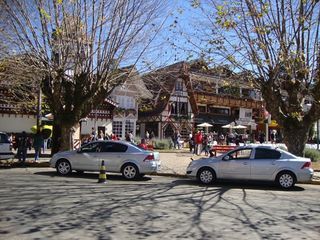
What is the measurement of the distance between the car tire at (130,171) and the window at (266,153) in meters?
4.49

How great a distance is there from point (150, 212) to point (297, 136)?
38.2ft

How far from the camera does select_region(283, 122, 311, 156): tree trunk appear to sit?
19.4 m

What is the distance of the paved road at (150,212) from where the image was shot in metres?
7.85

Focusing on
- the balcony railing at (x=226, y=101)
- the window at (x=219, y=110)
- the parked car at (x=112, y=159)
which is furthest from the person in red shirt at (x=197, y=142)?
the window at (x=219, y=110)

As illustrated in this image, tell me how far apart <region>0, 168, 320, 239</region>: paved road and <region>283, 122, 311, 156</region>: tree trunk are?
5.09m

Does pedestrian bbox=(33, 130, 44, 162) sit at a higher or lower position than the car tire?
higher

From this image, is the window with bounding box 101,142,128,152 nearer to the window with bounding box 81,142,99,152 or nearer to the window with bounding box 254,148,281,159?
the window with bounding box 81,142,99,152

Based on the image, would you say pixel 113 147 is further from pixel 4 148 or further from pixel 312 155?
pixel 312 155

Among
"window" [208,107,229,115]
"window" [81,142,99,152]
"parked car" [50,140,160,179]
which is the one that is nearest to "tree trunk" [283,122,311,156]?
"parked car" [50,140,160,179]

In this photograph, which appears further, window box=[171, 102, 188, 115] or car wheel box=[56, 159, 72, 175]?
window box=[171, 102, 188, 115]

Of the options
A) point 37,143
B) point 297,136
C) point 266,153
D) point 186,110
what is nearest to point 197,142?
point 297,136

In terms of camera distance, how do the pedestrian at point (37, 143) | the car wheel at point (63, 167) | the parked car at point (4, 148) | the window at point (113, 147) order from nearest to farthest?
1. the window at point (113, 147)
2. the car wheel at point (63, 167)
3. the parked car at point (4, 148)
4. the pedestrian at point (37, 143)

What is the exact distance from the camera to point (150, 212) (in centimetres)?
962

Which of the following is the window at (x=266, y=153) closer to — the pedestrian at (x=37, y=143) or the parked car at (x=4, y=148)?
the parked car at (x=4, y=148)
